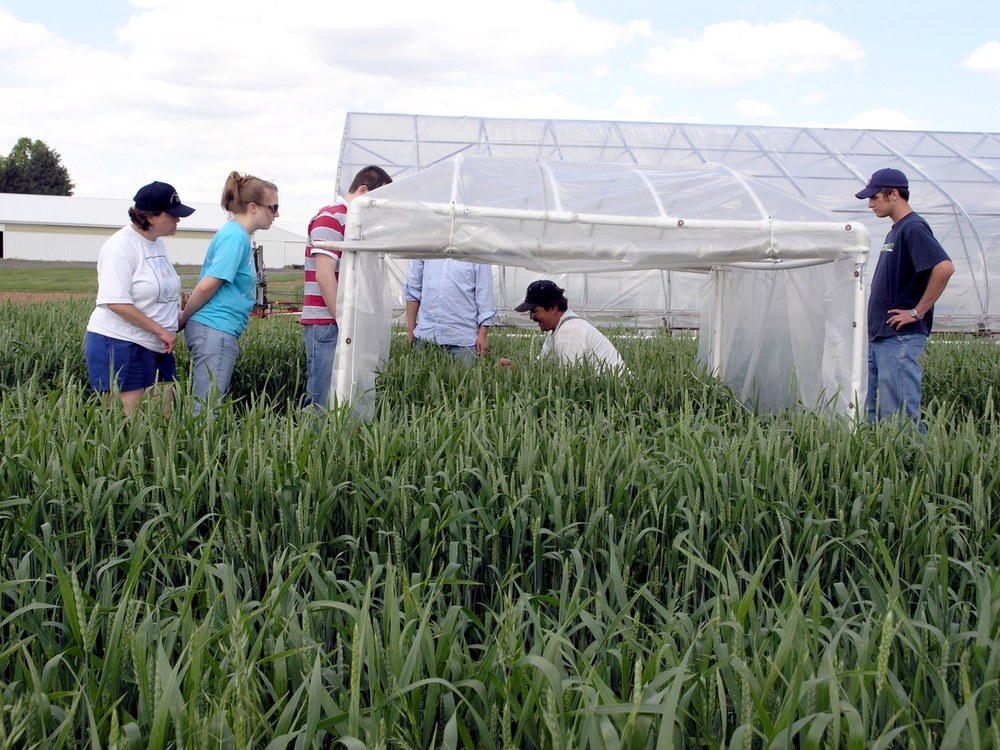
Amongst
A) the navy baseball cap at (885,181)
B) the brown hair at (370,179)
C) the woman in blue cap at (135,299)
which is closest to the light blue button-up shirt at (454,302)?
the brown hair at (370,179)

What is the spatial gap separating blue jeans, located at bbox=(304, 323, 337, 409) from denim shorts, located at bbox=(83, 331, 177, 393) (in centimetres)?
67

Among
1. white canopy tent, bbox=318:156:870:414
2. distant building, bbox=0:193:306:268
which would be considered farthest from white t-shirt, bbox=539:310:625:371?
distant building, bbox=0:193:306:268

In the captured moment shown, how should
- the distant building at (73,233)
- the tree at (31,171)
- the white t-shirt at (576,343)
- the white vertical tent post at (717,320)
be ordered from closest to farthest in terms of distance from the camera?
the white t-shirt at (576,343)
the white vertical tent post at (717,320)
the distant building at (73,233)
the tree at (31,171)

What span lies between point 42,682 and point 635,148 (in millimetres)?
13795

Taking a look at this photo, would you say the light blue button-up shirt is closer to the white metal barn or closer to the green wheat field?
the green wheat field

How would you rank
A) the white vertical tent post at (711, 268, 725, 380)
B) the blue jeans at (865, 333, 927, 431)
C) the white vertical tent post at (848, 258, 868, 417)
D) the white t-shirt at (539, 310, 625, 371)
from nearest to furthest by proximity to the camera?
1. the white vertical tent post at (848, 258, 868, 417)
2. the blue jeans at (865, 333, 927, 431)
3. the white t-shirt at (539, 310, 625, 371)
4. the white vertical tent post at (711, 268, 725, 380)

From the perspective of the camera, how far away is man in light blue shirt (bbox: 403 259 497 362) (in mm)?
5465

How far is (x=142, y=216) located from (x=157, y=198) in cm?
11

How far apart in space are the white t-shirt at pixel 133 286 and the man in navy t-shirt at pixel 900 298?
328cm

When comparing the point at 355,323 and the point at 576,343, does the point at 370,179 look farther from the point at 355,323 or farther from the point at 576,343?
the point at 576,343

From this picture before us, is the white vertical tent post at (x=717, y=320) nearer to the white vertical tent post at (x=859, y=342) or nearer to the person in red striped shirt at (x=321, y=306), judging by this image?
the white vertical tent post at (x=859, y=342)

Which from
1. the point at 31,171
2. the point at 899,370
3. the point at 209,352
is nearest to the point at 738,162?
the point at 899,370

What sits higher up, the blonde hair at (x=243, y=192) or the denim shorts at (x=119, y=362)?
the blonde hair at (x=243, y=192)

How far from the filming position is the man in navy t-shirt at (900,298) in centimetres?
441
